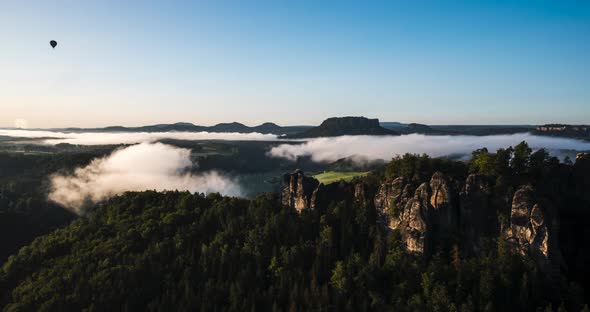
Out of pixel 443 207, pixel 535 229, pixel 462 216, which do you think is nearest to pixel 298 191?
pixel 443 207

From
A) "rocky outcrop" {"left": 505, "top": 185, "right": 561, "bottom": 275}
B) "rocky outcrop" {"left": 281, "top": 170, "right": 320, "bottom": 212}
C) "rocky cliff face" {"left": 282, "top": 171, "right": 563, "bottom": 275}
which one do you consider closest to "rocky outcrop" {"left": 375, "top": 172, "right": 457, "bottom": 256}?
"rocky cliff face" {"left": 282, "top": 171, "right": 563, "bottom": 275}

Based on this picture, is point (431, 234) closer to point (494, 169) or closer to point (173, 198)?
point (494, 169)

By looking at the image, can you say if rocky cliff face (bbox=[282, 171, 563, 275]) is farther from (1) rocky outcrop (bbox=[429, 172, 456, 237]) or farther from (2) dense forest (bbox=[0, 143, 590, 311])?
(2) dense forest (bbox=[0, 143, 590, 311])

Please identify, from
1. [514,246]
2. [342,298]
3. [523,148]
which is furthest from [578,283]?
[342,298]

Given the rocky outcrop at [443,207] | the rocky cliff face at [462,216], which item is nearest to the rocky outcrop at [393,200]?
the rocky cliff face at [462,216]

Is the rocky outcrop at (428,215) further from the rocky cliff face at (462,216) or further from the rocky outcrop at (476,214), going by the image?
the rocky outcrop at (476,214)
